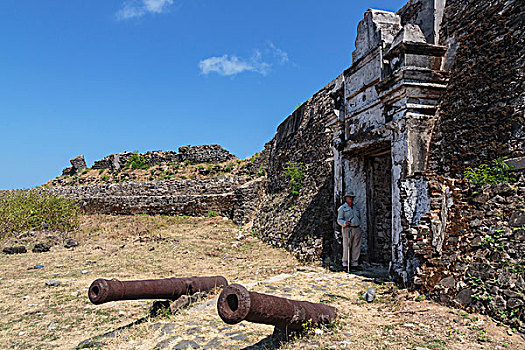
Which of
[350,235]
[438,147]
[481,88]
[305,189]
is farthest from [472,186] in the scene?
[305,189]

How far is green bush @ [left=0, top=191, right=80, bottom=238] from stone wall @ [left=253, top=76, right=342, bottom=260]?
909 centimetres

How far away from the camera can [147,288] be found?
4.98 metres

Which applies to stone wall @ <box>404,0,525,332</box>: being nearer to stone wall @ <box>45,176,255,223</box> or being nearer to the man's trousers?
the man's trousers

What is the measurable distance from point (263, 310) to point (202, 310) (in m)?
2.64

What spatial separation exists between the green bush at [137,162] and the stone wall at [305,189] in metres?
15.3

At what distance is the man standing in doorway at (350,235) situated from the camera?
7.53 meters

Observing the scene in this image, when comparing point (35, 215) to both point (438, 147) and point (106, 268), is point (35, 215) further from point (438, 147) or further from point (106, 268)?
point (438, 147)

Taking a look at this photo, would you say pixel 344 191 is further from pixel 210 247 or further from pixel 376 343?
pixel 210 247

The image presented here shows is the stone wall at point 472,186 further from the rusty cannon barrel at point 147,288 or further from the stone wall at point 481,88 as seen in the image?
the rusty cannon barrel at point 147,288

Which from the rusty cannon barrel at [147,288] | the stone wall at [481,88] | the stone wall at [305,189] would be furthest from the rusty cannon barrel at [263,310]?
the stone wall at [305,189]

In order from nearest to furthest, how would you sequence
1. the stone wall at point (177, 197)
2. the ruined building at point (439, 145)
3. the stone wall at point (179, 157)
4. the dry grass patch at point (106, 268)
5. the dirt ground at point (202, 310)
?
the dirt ground at point (202, 310), the ruined building at point (439, 145), the dry grass patch at point (106, 268), the stone wall at point (177, 197), the stone wall at point (179, 157)

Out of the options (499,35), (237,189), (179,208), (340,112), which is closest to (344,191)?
(340,112)

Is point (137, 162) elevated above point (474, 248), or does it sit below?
above

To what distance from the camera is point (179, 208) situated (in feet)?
63.6
